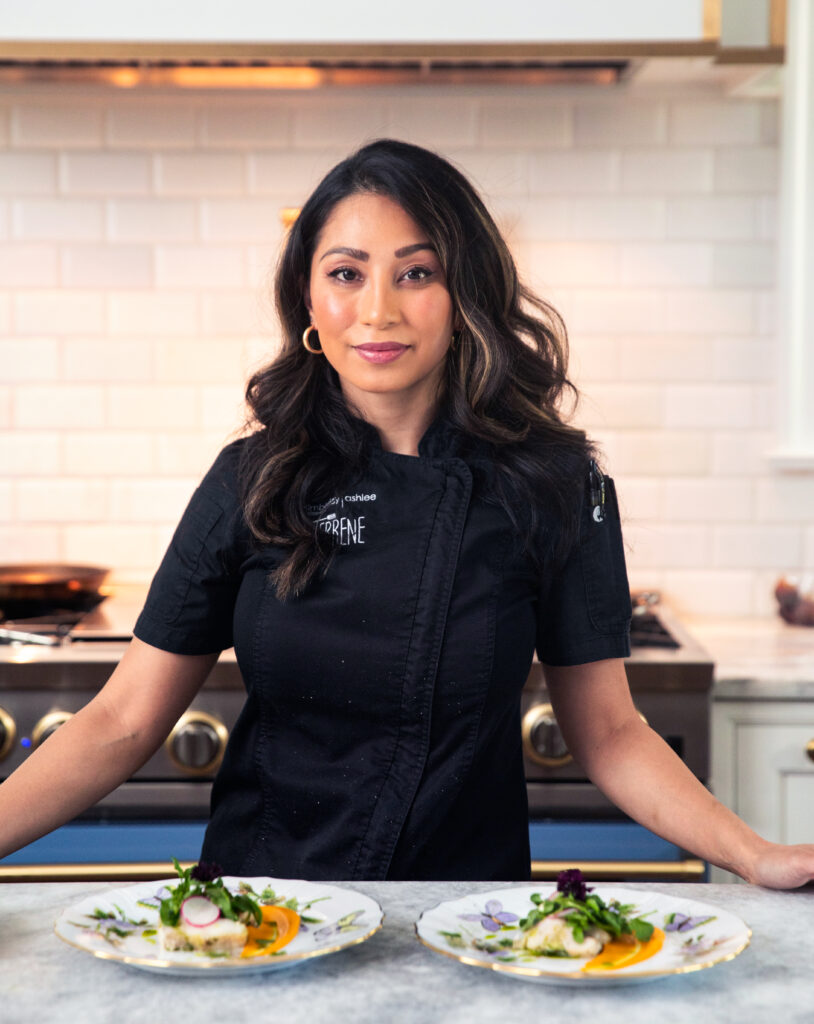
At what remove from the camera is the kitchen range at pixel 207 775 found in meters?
2.18

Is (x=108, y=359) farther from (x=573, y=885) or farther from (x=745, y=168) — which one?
(x=573, y=885)

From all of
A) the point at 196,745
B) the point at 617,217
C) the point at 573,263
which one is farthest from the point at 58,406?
the point at 617,217

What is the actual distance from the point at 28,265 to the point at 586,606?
185cm

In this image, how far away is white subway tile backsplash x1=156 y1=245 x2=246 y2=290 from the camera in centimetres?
284

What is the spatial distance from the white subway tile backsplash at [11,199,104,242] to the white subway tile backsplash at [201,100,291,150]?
314 millimetres

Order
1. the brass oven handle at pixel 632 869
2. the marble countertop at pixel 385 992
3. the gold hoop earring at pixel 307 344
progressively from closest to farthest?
the marble countertop at pixel 385 992
the gold hoop earring at pixel 307 344
the brass oven handle at pixel 632 869

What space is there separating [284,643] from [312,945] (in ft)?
1.82

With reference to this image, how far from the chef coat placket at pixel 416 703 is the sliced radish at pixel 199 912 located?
474 mm

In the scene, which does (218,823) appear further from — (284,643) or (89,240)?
(89,240)

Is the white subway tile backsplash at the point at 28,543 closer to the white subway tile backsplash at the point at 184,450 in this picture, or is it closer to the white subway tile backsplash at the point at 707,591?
the white subway tile backsplash at the point at 184,450

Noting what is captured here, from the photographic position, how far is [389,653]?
145 centimetres

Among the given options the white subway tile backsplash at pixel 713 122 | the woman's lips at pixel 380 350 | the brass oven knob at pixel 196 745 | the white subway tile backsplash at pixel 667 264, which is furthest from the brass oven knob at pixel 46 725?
the white subway tile backsplash at pixel 713 122

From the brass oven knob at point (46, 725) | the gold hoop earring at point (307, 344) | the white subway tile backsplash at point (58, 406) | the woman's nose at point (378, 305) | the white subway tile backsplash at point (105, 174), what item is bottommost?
the brass oven knob at point (46, 725)

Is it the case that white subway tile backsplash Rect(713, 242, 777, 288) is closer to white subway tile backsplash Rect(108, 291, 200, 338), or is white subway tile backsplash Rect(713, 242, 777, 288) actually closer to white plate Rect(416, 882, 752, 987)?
white subway tile backsplash Rect(108, 291, 200, 338)
